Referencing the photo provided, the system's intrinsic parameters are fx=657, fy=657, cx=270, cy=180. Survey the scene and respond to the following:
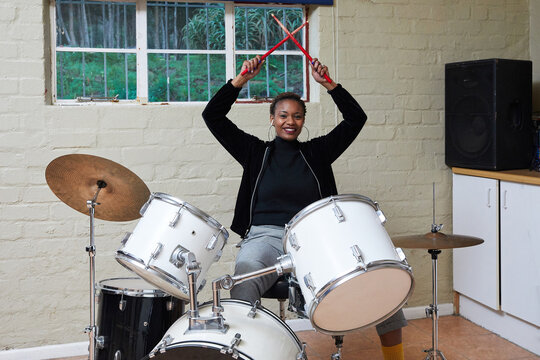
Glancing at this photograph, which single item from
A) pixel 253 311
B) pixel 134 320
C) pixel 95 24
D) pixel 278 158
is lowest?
pixel 134 320

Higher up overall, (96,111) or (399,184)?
(96,111)

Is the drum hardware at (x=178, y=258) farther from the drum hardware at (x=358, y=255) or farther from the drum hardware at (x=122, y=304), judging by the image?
the drum hardware at (x=358, y=255)

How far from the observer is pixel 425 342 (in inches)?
140

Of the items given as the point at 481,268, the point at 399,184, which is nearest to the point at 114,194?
the point at 399,184

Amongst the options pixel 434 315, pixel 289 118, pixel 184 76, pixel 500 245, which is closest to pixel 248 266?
pixel 289 118

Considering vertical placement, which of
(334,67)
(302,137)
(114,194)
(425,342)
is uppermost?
(334,67)

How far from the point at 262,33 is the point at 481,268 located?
5.97 ft

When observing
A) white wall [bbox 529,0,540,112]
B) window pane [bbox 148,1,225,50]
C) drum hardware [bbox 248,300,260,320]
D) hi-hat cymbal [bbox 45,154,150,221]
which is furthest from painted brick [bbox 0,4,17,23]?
white wall [bbox 529,0,540,112]

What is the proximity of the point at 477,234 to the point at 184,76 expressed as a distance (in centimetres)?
188

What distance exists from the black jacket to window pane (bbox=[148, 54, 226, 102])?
0.63 metres

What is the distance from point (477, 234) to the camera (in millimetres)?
3736

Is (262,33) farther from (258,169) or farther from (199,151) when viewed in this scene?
(258,169)

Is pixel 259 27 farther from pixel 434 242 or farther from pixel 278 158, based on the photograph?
pixel 434 242

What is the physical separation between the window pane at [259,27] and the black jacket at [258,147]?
75cm
